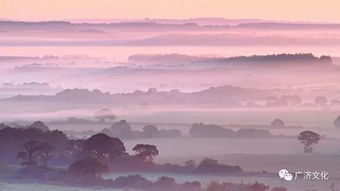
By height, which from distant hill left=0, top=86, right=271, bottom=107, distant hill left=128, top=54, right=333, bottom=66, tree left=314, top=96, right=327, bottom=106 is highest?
distant hill left=128, top=54, right=333, bottom=66

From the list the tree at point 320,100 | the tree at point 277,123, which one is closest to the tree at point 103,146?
the tree at point 277,123

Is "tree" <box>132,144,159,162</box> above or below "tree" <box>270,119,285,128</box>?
below

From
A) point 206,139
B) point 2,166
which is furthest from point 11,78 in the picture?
point 206,139

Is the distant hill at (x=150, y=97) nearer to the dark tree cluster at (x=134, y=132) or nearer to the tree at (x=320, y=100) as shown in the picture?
the dark tree cluster at (x=134, y=132)

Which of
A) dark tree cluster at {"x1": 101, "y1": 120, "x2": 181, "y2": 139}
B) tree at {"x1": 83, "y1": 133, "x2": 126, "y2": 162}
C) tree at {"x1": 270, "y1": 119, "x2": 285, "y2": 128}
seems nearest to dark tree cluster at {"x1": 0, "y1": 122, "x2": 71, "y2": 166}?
tree at {"x1": 83, "y1": 133, "x2": 126, "y2": 162}

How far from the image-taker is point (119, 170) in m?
4.32

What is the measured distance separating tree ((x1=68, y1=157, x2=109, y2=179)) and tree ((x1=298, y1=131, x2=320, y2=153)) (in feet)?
3.47

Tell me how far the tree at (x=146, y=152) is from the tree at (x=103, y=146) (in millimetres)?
81

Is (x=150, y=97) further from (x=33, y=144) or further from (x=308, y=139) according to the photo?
(x=308, y=139)

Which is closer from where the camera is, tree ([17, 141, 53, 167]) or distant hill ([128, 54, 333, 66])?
tree ([17, 141, 53, 167])

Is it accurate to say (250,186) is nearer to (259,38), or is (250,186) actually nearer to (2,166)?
(259,38)

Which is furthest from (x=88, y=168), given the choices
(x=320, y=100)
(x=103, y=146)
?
(x=320, y=100)

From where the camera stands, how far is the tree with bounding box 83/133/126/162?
4.34m

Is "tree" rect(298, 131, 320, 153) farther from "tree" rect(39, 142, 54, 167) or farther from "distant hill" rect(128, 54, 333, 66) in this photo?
"tree" rect(39, 142, 54, 167)
